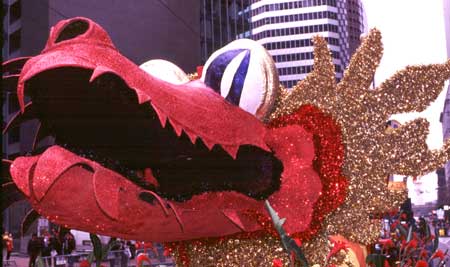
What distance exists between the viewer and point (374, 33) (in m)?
3.15

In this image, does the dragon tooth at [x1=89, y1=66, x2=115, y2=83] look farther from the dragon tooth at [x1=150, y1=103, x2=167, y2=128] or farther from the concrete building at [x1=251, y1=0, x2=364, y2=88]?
the concrete building at [x1=251, y1=0, x2=364, y2=88]

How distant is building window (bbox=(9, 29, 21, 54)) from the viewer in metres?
19.0

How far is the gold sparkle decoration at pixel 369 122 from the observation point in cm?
297

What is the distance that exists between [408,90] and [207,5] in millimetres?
28341

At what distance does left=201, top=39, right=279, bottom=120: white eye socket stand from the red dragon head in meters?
0.06

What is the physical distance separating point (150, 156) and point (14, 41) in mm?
18447

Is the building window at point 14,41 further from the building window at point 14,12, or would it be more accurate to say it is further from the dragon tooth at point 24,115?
the dragon tooth at point 24,115

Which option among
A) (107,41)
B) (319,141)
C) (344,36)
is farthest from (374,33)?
(344,36)

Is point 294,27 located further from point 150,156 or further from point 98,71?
point 98,71

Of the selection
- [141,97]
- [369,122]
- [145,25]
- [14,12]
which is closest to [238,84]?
[141,97]

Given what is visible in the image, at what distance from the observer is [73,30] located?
2160 mm

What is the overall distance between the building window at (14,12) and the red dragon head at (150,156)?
1883 cm

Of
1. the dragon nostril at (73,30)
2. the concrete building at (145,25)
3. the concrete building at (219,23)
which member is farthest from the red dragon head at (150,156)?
the concrete building at (219,23)

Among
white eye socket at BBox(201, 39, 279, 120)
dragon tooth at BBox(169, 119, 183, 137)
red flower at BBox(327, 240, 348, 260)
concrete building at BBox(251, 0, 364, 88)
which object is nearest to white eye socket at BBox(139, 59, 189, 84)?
white eye socket at BBox(201, 39, 279, 120)
